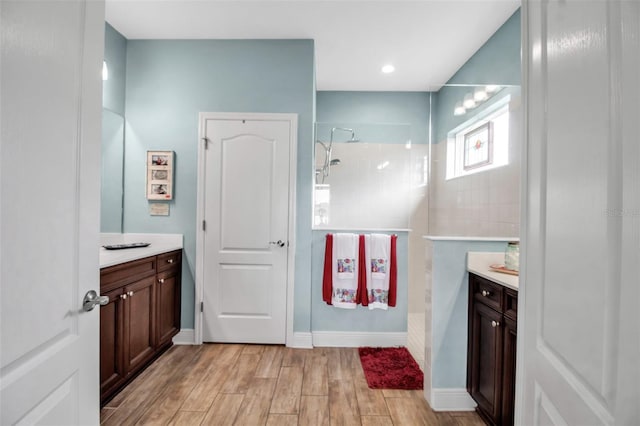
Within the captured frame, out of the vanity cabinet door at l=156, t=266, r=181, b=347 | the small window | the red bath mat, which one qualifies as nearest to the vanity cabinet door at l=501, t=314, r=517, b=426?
the red bath mat

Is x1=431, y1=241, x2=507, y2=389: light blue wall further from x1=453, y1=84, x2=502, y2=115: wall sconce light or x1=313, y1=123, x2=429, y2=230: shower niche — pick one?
x1=453, y1=84, x2=502, y2=115: wall sconce light

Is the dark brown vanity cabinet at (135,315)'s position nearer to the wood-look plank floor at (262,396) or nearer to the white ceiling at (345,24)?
the wood-look plank floor at (262,396)

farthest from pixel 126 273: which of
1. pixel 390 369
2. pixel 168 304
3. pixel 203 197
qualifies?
pixel 390 369

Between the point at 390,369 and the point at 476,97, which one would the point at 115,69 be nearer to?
the point at 476,97

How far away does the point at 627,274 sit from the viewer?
50cm

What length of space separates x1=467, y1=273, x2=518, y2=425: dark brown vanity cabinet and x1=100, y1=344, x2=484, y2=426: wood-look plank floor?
25 cm

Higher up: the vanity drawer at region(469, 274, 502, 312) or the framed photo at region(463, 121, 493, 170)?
the framed photo at region(463, 121, 493, 170)

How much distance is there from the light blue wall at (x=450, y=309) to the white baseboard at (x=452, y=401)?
0.03 meters

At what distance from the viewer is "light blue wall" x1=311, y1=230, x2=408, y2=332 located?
2922 millimetres

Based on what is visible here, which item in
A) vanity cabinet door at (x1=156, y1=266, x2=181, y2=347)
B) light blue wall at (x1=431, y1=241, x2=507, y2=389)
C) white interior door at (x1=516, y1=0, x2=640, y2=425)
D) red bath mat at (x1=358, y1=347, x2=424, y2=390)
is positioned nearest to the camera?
white interior door at (x1=516, y1=0, x2=640, y2=425)

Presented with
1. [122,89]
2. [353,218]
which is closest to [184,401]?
[353,218]

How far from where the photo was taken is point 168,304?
2686 millimetres

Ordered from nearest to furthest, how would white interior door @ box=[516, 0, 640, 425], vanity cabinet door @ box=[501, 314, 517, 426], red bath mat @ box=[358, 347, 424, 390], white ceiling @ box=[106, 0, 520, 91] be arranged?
A: white interior door @ box=[516, 0, 640, 425], vanity cabinet door @ box=[501, 314, 517, 426], red bath mat @ box=[358, 347, 424, 390], white ceiling @ box=[106, 0, 520, 91]

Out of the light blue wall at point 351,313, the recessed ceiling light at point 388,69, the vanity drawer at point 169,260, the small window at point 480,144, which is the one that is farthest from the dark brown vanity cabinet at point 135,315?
the recessed ceiling light at point 388,69
